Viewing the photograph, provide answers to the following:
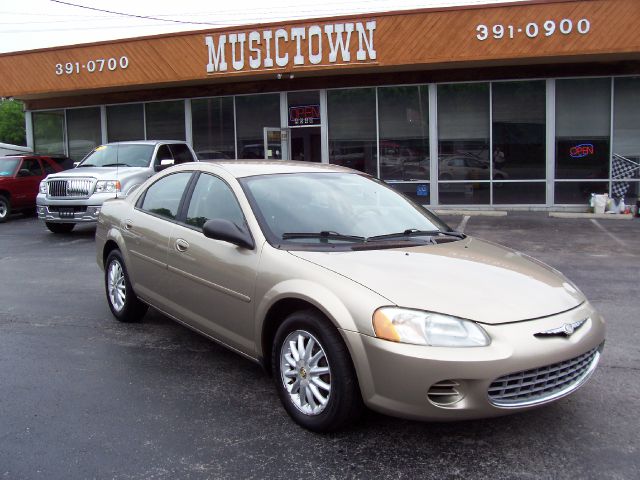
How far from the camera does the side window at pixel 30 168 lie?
1616 cm

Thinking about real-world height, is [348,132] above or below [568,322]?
above

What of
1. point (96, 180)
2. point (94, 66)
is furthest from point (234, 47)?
point (96, 180)

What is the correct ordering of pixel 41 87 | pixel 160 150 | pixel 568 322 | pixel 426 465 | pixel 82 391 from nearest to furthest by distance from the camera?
pixel 426 465 → pixel 568 322 → pixel 82 391 → pixel 160 150 → pixel 41 87

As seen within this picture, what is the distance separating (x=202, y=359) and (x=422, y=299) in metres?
A: 2.27

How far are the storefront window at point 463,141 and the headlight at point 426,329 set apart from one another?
13.8 meters

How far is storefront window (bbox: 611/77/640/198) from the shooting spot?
607 inches

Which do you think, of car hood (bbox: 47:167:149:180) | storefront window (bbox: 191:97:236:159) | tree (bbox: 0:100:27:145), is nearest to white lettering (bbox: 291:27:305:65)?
storefront window (bbox: 191:97:236:159)

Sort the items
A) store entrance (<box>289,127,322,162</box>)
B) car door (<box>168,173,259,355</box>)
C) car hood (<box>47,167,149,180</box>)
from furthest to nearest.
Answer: store entrance (<box>289,127,322,162</box>) → car hood (<box>47,167,149,180</box>) → car door (<box>168,173,259,355</box>)

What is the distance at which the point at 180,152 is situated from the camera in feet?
45.4

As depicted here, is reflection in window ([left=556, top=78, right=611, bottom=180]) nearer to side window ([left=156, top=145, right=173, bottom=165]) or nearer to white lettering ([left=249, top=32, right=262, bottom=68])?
white lettering ([left=249, top=32, right=262, bottom=68])

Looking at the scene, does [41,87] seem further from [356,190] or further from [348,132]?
[356,190]

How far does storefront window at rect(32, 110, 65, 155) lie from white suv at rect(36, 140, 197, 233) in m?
8.69

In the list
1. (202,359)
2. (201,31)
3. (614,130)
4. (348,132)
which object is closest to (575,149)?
(614,130)

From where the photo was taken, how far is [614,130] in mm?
15516
